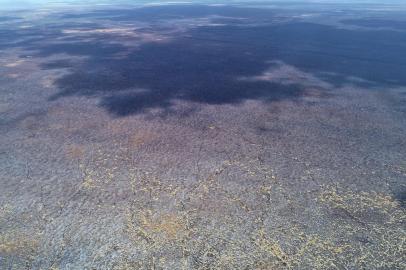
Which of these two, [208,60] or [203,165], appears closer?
[203,165]

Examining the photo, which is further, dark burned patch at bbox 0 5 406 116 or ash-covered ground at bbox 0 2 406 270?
dark burned patch at bbox 0 5 406 116

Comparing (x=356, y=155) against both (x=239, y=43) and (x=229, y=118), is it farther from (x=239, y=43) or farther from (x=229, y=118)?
(x=239, y=43)

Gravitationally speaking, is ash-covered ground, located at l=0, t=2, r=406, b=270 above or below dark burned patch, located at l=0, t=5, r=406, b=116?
below

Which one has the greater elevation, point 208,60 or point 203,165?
point 208,60

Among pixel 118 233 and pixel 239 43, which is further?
pixel 239 43

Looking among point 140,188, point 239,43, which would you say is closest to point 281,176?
point 140,188

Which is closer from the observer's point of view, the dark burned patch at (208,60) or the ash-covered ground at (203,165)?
the ash-covered ground at (203,165)

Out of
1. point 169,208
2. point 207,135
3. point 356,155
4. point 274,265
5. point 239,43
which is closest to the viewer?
point 274,265

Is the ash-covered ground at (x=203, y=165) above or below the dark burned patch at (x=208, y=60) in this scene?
below
